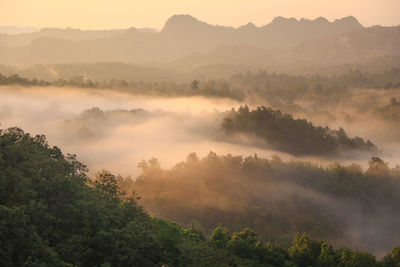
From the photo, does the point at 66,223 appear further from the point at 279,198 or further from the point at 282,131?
the point at 282,131

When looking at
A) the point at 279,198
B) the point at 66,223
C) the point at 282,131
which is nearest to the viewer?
the point at 66,223

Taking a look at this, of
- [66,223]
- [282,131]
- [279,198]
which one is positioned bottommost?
[279,198]

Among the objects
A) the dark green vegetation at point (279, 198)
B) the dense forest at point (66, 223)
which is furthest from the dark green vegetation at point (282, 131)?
the dense forest at point (66, 223)

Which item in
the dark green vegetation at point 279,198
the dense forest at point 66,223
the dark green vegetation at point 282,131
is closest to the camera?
the dense forest at point 66,223

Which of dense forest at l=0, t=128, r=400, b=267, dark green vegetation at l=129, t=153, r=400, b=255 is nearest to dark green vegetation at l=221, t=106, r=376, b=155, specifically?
dark green vegetation at l=129, t=153, r=400, b=255

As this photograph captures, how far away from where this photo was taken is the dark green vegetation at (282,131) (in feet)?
447

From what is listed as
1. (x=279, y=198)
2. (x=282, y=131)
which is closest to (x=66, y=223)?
(x=279, y=198)

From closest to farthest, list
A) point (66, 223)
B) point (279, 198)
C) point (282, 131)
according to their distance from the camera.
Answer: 1. point (66, 223)
2. point (279, 198)
3. point (282, 131)

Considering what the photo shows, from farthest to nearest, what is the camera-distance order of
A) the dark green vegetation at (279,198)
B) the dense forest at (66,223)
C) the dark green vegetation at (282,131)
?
the dark green vegetation at (282,131) → the dark green vegetation at (279,198) → the dense forest at (66,223)

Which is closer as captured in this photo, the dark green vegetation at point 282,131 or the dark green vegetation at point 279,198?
the dark green vegetation at point 279,198

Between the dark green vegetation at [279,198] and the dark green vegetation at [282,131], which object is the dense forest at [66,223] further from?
the dark green vegetation at [282,131]

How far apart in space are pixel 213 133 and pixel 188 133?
1975cm

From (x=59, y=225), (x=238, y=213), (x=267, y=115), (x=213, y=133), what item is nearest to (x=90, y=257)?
(x=59, y=225)

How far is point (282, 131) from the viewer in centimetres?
13650
